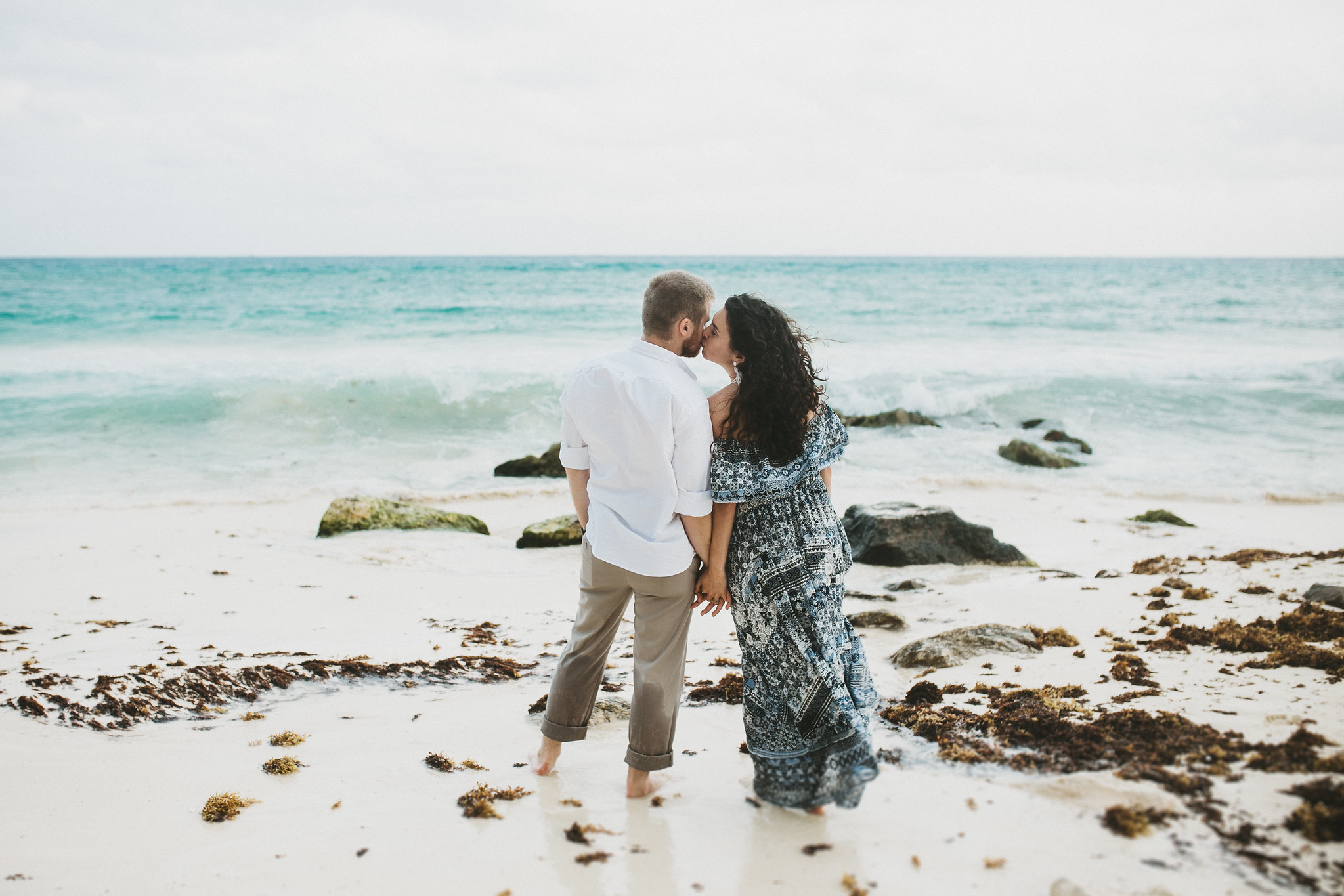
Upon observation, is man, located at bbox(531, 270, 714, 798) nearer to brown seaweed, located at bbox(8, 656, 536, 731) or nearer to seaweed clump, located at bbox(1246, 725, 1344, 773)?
brown seaweed, located at bbox(8, 656, 536, 731)

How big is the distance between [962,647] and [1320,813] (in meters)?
2.20

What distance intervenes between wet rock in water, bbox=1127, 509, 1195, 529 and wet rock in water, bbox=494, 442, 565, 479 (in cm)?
702

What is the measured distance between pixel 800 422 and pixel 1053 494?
8502mm

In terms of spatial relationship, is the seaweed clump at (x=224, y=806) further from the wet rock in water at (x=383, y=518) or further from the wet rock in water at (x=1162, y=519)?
the wet rock in water at (x=1162, y=519)

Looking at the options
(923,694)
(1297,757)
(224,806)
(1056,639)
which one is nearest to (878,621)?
(1056,639)

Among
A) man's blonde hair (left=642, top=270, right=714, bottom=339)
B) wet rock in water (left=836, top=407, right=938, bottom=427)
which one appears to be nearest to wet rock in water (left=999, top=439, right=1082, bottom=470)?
wet rock in water (left=836, top=407, right=938, bottom=427)

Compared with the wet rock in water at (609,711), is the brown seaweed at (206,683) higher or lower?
lower

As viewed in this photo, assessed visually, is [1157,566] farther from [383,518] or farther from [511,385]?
[511,385]

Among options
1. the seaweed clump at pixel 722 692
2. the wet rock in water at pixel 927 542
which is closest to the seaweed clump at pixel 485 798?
the seaweed clump at pixel 722 692

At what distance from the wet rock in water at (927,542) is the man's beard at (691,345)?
434cm

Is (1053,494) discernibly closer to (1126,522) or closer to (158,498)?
(1126,522)

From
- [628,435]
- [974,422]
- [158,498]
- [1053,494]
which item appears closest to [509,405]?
[158,498]

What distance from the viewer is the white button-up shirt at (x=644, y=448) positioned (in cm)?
291

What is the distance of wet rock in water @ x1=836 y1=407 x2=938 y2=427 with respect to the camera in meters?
15.1
